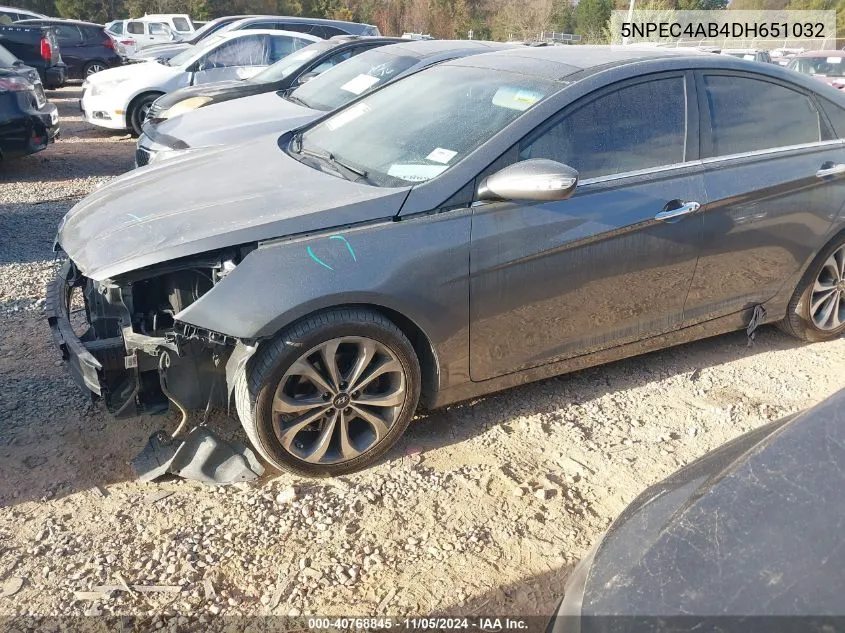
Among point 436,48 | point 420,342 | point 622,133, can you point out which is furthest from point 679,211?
point 436,48

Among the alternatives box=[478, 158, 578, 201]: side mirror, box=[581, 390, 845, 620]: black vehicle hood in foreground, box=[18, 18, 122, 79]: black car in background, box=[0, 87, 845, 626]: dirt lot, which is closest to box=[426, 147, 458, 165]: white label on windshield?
box=[478, 158, 578, 201]: side mirror

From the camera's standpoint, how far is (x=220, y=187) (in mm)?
3174

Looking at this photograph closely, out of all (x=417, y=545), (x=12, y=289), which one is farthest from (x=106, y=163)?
(x=417, y=545)

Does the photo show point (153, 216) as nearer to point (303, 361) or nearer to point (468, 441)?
point (303, 361)

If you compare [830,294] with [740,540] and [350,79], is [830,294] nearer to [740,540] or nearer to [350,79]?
[740,540]

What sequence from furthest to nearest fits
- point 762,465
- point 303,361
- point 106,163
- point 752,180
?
point 106,163 → point 752,180 → point 303,361 → point 762,465

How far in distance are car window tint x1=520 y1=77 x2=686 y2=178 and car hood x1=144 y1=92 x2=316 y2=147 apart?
137 inches

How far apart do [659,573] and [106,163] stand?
9261 mm

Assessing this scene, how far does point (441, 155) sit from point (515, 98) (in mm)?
485

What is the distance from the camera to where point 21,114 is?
776 cm

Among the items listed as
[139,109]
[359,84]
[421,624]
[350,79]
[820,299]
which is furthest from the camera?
[139,109]

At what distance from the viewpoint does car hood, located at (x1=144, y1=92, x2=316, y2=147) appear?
20.5 ft

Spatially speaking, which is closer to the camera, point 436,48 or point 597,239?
point 597,239

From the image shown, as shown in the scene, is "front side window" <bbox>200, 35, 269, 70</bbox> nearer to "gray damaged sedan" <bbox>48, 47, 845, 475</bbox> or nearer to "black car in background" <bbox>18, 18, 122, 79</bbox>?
"gray damaged sedan" <bbox>48, 47, 845, 475</bbox>
